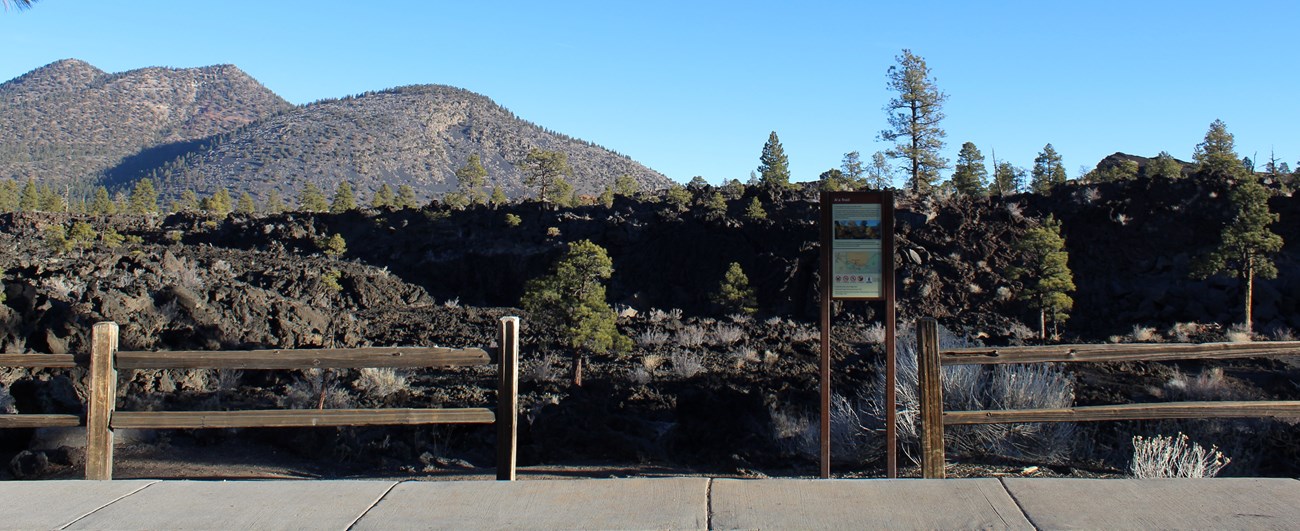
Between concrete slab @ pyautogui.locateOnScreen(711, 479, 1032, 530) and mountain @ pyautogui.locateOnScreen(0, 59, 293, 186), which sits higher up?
mountain @ pyautogui.locateOnScreen(0, 59, 293, 186)

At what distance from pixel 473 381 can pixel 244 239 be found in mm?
33198

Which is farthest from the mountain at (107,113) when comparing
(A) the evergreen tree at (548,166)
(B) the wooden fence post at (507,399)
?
(B) the wooden fence post at (507,399)

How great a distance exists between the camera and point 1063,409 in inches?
259

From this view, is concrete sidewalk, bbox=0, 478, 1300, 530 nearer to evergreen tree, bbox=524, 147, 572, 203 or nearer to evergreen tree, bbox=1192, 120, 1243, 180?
evergreen tree, bbox=1192, 120, 1243, 180

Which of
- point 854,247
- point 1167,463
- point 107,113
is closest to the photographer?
point 854,247

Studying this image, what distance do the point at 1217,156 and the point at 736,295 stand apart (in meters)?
21.2

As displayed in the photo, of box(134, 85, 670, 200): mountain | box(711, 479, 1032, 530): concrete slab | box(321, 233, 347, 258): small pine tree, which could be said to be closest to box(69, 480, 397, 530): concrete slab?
box(711, 479, 1032, 530): concrete slab

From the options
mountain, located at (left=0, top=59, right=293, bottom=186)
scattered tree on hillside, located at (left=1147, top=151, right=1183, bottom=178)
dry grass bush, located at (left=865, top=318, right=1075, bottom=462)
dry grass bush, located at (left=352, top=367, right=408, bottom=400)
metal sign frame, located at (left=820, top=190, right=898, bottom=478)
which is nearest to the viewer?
metal sign frame, located at (left=820, top=190, right=898, bottom=478)

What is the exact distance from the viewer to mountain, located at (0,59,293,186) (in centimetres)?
13200

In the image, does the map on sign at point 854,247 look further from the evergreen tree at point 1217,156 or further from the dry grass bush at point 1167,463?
the evergreen tree at point 1217,156

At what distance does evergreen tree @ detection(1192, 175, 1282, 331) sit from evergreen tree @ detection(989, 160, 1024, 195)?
56.2 feet

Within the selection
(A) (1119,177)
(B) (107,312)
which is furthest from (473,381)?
(A) (1119,177)

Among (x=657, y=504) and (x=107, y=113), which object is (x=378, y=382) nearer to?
(x=657, y=504)

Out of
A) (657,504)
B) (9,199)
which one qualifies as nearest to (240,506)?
(657,504)
